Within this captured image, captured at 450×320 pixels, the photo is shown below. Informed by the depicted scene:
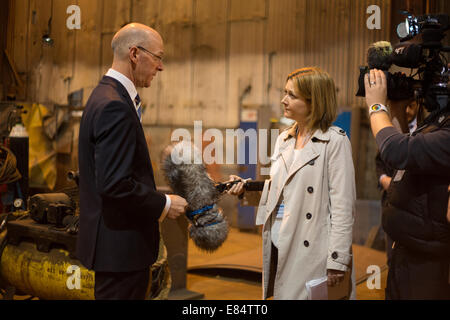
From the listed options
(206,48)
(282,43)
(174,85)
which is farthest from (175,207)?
(206,48)

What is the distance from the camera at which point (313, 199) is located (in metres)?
2.12

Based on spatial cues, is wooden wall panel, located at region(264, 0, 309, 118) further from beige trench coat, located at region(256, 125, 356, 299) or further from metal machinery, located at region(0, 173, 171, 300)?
metal machinery, located at region(0, 173, 171, 300)

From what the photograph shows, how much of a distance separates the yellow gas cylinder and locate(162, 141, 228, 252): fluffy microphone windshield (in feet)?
2.00

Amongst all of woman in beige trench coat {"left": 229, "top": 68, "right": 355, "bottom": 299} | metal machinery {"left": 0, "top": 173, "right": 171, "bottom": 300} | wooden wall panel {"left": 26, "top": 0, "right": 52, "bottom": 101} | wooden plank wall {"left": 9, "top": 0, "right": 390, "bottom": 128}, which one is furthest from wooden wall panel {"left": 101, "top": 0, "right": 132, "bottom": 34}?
woman in beige trench coat {"left": 229, "top": 68, "right": 355, "bottom": 299}

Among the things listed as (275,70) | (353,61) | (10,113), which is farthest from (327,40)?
(10,113)

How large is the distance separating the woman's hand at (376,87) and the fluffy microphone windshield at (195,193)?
0.83 meters

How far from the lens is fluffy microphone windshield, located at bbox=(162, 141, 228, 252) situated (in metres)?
2.16

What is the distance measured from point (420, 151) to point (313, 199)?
1.77ft

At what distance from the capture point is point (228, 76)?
6.76 m

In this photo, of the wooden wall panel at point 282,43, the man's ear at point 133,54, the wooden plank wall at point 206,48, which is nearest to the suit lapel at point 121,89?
the man's ear at point 133,54

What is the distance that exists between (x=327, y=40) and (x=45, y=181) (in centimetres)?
283

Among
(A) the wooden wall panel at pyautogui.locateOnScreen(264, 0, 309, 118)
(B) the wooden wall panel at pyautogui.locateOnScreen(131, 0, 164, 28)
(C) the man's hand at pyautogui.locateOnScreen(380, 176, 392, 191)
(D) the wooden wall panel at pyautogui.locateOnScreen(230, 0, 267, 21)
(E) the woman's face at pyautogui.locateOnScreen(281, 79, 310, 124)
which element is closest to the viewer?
(E) the woman's face at pyautogui.locateOnScreen(281, 79, 310, 124)

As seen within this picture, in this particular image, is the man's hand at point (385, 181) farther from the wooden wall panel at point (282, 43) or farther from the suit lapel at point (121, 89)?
the suit lapel at point (121, 89)
